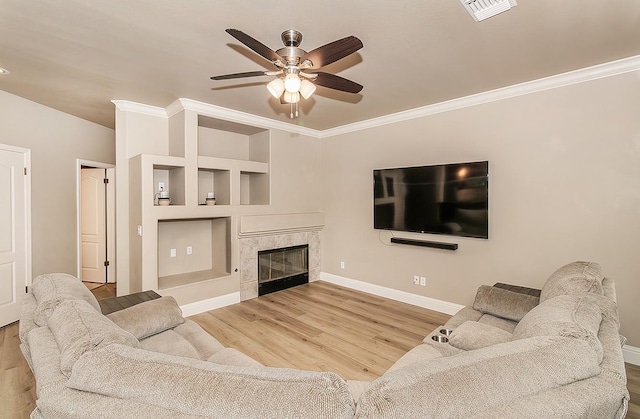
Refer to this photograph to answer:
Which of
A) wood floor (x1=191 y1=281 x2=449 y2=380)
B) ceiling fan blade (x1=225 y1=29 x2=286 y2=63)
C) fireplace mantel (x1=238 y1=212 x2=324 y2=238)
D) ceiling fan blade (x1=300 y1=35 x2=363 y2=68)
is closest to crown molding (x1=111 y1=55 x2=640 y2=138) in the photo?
fireplace mantel (x1=238 y1=212 x2=324 y2=238)

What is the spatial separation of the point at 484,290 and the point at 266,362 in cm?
205

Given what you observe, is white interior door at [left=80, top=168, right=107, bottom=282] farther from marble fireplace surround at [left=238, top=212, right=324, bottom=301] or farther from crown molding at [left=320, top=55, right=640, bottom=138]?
crown molding at [left=320, top=55, right=640, bottom=138]

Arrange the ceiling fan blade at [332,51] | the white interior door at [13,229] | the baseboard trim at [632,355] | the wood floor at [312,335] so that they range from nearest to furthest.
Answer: the ceiling fan blade at [332,51], the wood floor at [312,335], the baseboard trim at [632,355], the white interior door at [13,229]

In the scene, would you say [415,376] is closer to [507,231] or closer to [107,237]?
[507,231]

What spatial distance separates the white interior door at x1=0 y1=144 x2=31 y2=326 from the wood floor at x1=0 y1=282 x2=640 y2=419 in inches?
13.9

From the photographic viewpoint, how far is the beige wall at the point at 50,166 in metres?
3.52

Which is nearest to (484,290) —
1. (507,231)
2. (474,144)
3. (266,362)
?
(507,231)

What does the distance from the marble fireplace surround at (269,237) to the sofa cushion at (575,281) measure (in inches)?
133

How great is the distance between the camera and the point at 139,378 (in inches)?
34.4

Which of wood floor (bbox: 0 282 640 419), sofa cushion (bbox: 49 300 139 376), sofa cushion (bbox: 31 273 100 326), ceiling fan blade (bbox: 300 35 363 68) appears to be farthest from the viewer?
wood floor (bbox: 0 282 640 419)

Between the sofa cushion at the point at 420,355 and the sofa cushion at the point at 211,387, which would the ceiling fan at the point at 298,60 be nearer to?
the sofa cushion at the point at 211,387

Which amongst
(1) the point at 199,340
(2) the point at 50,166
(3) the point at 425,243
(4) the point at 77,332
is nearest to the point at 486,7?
(3) the point at 425,243

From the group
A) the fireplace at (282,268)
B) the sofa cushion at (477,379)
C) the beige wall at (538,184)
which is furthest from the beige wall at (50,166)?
the sofa cushion at (477,379)

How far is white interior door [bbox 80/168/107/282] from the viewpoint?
5121 mm
